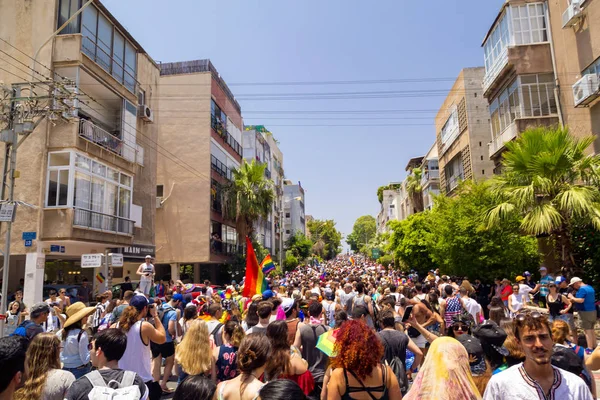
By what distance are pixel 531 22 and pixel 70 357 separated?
21.8 m

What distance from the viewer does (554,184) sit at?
12844 millimetres

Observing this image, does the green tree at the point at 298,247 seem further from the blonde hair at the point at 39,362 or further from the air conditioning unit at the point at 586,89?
the blonde hair at the point at 39,362

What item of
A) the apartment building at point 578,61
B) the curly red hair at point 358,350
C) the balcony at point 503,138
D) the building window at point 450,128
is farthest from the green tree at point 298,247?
the curly red hair at point 358,350

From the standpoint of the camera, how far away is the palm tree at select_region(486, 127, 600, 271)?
1214 centimetres

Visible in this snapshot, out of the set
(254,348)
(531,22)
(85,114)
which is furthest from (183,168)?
(254,348)

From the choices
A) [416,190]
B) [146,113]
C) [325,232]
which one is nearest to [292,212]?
[325,232]

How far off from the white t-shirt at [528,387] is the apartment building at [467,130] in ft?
73.7

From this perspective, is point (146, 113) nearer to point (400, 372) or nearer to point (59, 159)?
point (59, 159)

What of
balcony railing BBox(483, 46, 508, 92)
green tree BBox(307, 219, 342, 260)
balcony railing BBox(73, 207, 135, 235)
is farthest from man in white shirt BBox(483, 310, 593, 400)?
green tree BBox(307, 219, 342, 260)

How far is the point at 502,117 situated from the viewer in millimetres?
21000

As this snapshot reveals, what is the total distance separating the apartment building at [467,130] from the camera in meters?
25.8

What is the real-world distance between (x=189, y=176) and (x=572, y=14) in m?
22.7

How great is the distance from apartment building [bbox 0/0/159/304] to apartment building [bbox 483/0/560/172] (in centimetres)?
1749

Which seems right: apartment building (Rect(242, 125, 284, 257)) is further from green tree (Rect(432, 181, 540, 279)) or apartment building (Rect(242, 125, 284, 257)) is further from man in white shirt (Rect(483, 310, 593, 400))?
man in white shirt (Rect(483, 310, 593, 400))
